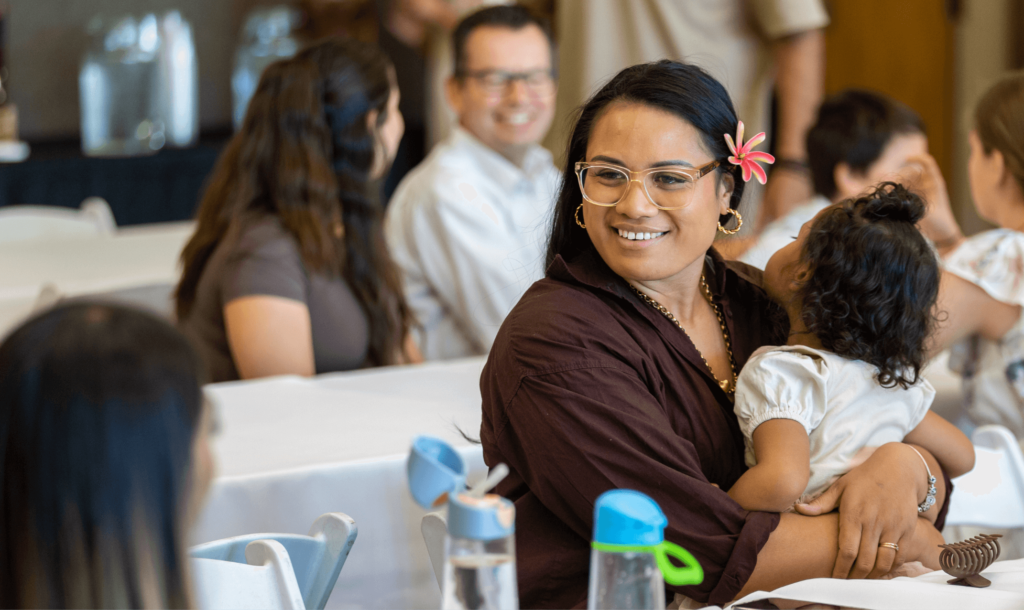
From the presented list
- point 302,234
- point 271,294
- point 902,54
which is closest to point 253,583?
point 271,294

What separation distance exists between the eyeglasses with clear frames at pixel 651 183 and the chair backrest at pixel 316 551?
47 centimetres

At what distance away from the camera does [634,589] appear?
0.75 meters

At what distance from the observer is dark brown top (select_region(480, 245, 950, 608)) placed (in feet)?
3.44

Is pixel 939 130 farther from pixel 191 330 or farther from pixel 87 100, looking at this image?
pixel 87 100

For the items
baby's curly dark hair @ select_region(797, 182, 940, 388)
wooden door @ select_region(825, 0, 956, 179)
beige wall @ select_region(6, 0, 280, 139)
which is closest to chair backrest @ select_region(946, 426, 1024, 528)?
baby's curly dark hair @ select_region(797, 182, 940, 388)

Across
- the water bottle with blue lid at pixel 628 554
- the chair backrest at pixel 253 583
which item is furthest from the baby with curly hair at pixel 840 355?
the chair backrest at pixel 253 583

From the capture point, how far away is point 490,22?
8.50ft

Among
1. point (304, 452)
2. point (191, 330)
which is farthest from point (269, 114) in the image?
point (304, 452)

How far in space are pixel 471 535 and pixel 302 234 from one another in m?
1.36

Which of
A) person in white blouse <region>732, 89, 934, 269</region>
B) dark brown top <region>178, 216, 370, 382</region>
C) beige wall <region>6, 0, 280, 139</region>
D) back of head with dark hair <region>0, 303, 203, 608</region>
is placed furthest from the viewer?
beige wall <region>6, 0, 280, 139</region>

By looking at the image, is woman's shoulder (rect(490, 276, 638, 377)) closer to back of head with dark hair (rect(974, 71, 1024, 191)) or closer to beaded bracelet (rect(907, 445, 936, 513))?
beaded bracelet (rect(907, 445, 936, 513))

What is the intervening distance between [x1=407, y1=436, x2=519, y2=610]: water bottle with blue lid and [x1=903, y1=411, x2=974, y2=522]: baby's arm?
76cm

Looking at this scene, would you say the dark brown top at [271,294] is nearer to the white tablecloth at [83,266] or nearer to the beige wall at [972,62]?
the white tablecloth at [83,266]

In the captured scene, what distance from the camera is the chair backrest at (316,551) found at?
3.57ft
